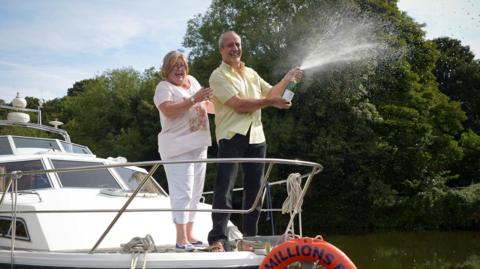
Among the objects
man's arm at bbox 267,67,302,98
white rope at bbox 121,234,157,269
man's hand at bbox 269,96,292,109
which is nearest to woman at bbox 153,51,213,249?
white rope at bbox 121,234,157,269

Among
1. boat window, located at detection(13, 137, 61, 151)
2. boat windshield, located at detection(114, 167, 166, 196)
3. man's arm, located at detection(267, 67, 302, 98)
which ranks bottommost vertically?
boat windshield, located at detection(114, 167, 166, 196)

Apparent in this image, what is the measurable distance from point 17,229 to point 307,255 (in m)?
2.66

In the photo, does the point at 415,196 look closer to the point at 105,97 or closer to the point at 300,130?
the point at 300,130

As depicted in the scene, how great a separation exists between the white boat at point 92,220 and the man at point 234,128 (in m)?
0.25

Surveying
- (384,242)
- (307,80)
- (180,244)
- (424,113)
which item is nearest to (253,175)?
(180,244)

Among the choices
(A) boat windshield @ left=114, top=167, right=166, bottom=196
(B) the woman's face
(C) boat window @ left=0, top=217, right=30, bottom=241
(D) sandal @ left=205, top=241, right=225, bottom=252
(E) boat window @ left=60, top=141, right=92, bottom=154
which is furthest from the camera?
(E) boat window @ left=60, top=141, right=92, bottom=154

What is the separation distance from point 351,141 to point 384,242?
689 centimetres

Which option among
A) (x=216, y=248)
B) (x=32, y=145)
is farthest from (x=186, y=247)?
(x=32, y=145)

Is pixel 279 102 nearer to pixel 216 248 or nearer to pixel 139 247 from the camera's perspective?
pixel 216 248

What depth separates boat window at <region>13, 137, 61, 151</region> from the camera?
23.8ft

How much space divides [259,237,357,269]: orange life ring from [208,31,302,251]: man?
2.57 ft

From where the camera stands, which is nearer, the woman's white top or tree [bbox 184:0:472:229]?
the woman's white top

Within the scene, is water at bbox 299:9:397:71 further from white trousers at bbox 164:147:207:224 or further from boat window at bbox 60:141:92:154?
white trousers at bbox 164:147:207:224

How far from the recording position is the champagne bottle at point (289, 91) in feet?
14.1
